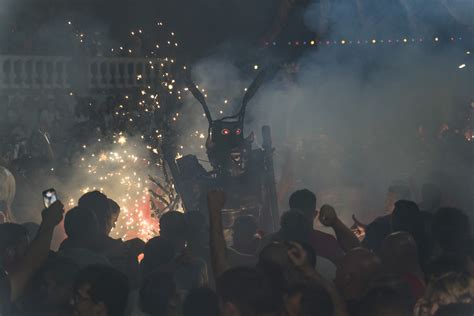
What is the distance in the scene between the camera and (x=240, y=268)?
3975 mm

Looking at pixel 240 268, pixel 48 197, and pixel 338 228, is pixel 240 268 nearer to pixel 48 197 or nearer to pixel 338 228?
pixel 338 228

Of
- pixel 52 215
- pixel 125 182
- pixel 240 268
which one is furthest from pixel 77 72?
pixel 240 268

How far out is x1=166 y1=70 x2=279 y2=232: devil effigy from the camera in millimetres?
8836

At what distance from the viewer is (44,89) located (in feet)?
45.9

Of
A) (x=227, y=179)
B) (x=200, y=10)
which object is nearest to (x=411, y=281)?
(x=227, y=179)

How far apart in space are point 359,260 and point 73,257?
1703mm

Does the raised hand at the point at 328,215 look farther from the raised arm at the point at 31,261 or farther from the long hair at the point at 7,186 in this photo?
the long hair at the point at 7,186

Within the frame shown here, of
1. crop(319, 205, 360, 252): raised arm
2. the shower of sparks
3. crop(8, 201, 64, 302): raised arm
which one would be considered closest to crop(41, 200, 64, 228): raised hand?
crop(8, 201, 64, 302): raised arm

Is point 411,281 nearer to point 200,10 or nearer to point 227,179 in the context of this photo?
point 227,179

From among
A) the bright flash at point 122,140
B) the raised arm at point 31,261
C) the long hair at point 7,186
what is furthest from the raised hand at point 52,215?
the bright flash at point 122,140

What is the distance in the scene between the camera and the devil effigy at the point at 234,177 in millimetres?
8836

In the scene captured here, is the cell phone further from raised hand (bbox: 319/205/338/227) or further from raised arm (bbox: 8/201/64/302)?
raised hand (bbox: 319/205/338/227)

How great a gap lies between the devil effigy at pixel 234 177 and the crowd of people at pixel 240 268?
268 centimetres

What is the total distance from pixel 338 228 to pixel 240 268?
138cm
